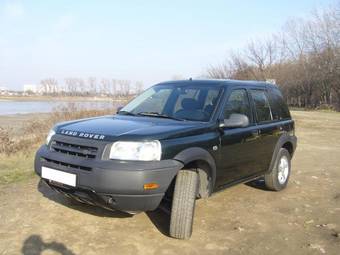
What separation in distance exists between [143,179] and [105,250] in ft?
2.80

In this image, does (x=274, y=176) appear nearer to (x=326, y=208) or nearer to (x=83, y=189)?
(x=326, y=208)

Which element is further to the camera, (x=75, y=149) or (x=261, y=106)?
(x=261, y=106)

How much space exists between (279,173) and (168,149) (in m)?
3.04

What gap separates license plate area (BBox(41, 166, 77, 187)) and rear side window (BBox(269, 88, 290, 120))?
3.46 m

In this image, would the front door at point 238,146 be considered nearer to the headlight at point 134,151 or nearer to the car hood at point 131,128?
the car hood at point 131,128

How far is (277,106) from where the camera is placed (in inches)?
257

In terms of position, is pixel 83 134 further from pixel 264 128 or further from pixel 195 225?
pixel 264 128

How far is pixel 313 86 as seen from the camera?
1634 inches

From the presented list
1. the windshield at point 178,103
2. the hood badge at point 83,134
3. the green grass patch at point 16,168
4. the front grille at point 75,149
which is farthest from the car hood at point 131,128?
the green grass patch at point 16,168

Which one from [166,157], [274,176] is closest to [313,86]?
[274,176]

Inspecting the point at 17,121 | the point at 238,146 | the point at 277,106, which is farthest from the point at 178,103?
the point at 17,121

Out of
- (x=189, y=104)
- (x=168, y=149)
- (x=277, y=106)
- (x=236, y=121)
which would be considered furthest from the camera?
(x=277, y=106)

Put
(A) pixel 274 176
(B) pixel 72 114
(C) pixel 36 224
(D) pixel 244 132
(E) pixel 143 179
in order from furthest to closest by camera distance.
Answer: (B) pixel 72 114, (A) pixel 274 176, (D) pixel 244 132, (C) pixel 36 224, (E) pixel 143 179

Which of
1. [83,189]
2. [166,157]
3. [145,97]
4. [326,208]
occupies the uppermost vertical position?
[145,97]
